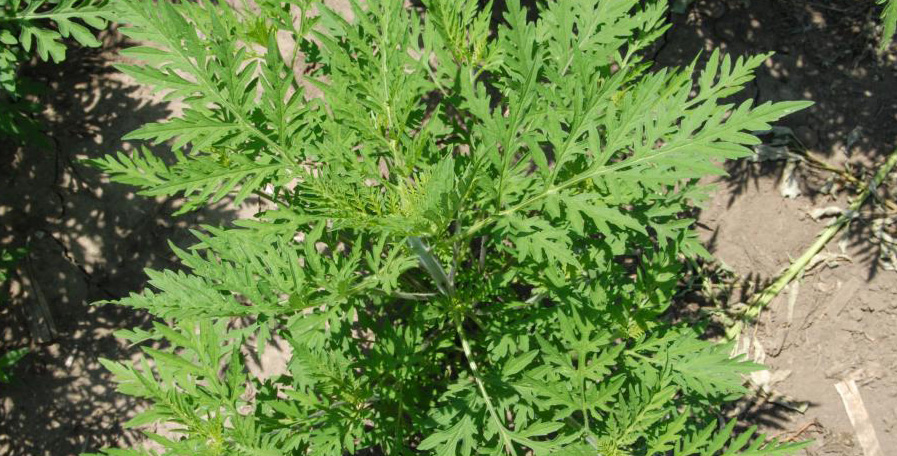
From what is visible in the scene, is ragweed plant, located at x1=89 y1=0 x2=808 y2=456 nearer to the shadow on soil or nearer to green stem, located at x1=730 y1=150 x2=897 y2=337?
green stem, located at x1=730 y1=150 x2=897 y2=337

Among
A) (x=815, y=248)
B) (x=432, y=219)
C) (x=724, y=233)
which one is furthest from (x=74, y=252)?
(x=815, y=248)

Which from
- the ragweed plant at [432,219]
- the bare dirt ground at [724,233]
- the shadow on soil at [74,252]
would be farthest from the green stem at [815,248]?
the shadow on soil at [74,252]

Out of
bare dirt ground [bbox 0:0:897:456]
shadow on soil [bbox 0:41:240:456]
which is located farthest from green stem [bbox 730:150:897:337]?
shadow on soil [bbox 0:41:240:456]

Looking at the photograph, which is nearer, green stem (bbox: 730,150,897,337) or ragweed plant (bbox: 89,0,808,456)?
ragweed plant (bbox: 89,0,808,456)

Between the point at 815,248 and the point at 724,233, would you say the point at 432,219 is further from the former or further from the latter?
the point at 815,248

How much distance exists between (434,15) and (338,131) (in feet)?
2.16

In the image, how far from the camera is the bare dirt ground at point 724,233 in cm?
367

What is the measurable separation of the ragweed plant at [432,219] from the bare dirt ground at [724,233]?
1.22 m

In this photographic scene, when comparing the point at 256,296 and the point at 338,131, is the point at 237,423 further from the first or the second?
the point at 338,131

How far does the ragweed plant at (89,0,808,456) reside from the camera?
199 cm

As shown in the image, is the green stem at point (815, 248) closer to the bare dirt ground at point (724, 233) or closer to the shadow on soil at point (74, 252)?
the bare dirt ground at point (724, 233)

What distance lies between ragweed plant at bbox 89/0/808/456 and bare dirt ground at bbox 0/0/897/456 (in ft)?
4.00

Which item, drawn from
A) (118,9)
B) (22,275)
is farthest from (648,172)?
(22,275)

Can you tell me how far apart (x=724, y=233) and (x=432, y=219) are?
2.48 meters
